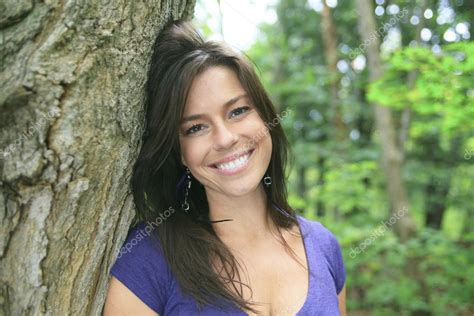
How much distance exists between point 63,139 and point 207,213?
0.91 metres

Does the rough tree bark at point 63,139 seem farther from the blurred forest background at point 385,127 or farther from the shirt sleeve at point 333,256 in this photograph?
the shirt sleeve at point 333,256

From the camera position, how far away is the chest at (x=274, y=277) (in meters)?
1.65

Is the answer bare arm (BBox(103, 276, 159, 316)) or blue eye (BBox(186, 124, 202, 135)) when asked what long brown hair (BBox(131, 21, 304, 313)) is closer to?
blue eye (BBox(186, 124, 202, 135))

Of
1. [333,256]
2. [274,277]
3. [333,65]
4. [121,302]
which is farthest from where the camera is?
[333,65]

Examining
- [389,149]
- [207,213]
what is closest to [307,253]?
[207,213]

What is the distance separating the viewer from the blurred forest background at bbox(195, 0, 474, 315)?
396cm

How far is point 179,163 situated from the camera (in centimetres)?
182

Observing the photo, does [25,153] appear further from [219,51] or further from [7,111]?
[219,51]

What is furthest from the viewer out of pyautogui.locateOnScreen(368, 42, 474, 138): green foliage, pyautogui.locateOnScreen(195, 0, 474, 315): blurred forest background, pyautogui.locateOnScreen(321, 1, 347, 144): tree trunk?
pyautogui.locateOnScreen(321, 1, 347, 144): tree trunk

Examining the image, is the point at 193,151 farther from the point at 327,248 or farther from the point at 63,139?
the point at 327,248

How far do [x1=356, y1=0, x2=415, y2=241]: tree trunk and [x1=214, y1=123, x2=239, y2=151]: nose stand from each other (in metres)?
4.44

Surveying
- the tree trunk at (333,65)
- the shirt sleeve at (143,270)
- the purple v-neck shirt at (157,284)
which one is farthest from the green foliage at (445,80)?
the tree trunk at (333,65)

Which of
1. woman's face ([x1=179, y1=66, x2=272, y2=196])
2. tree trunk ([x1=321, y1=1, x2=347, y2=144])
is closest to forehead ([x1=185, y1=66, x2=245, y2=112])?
woman's face ([x1=179, y1=66, x2=272, y2=196])

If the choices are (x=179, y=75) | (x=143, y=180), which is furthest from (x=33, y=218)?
(x=179, y=75)
